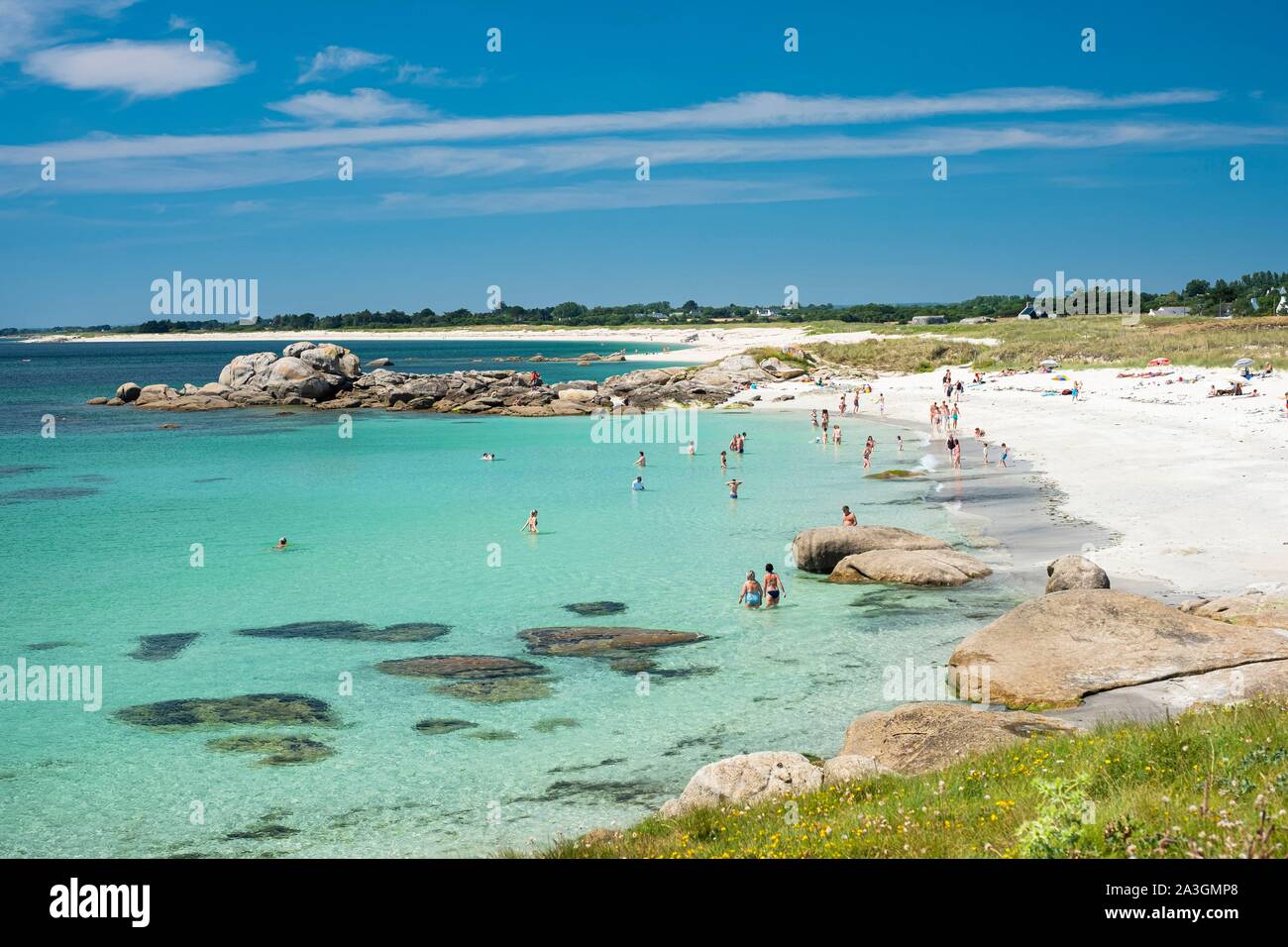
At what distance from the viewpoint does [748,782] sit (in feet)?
40.5

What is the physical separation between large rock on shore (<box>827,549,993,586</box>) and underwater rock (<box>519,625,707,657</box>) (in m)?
6.01

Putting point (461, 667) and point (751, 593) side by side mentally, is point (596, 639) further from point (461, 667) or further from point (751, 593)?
point (751, 593)

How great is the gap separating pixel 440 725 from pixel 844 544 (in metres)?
13.9

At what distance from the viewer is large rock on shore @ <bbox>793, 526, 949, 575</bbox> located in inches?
1094

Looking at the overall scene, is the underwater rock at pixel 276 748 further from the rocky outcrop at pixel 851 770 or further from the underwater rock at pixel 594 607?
the underwater rock at pixel 594 607

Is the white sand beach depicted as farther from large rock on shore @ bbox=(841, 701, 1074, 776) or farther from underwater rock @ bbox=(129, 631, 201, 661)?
underwater rock @ bbox=(129, 631, 201, 661)

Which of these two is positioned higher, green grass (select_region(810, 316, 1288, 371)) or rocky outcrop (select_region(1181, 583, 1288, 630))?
green grass (select_region(810, 316, 1288, 371))

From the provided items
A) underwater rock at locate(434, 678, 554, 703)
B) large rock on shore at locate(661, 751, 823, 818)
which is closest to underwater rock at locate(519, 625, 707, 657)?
underwater rock at locate(434, 678, 554, 703)

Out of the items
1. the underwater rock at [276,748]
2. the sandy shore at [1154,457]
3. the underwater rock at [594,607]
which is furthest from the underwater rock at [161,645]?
the sandy shore at [1154,457]

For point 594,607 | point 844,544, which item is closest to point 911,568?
point 844,544

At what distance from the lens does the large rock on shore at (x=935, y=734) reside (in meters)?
12.9

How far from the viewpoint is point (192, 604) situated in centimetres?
2683
